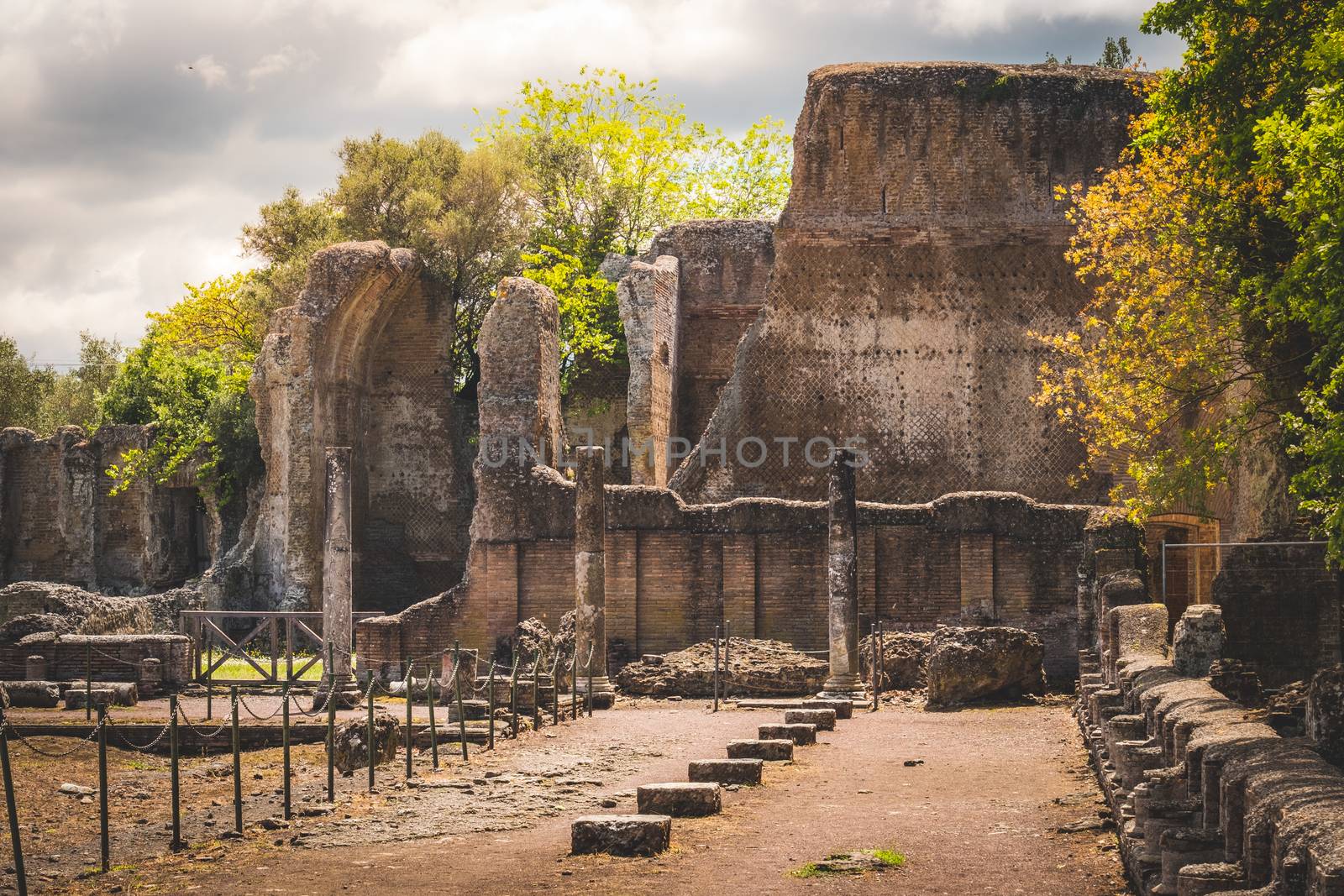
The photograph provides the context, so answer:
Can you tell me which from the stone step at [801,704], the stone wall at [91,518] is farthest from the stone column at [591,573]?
the stone wall at [91,518]

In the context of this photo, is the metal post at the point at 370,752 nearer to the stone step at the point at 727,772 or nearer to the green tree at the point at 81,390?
the stone step at the point at 727,772

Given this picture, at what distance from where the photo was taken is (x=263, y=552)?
29469mm

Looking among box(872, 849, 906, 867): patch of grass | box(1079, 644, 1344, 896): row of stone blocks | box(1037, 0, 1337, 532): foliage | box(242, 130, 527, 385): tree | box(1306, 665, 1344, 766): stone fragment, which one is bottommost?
box(872, 849, 906, 867): patch of grass

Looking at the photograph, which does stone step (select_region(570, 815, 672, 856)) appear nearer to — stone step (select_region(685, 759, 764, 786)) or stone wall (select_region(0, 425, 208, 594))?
stone step (select_region(685, 759, 764, 786))

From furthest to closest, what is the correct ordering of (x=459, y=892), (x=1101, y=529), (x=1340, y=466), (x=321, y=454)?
(x=321, y=454) → (x=1101, y=529) → (x=1340, y=466) → (x=459, y=892)

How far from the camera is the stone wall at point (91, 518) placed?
116 feet

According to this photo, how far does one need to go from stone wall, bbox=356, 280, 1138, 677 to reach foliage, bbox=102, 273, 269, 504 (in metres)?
10.3

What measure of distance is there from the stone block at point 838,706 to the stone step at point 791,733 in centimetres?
274

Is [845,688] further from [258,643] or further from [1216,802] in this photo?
[1216,802]

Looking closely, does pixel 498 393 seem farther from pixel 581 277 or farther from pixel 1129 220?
pixel 1129 220

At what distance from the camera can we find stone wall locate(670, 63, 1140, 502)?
2584cm

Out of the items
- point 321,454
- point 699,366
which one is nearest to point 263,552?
point 321,454

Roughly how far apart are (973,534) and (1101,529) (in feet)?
6.59

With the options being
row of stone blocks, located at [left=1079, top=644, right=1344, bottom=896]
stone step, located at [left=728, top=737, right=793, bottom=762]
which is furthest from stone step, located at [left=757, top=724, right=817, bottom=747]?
row of stone blocks, located at [left=1079, top=644, right=1344, bottom=896]
